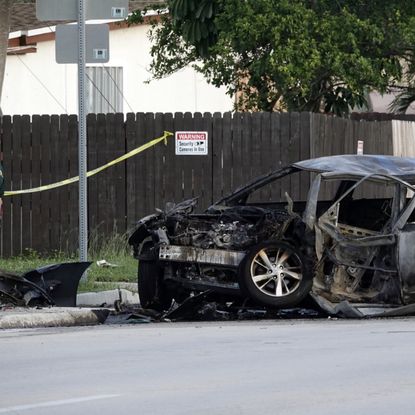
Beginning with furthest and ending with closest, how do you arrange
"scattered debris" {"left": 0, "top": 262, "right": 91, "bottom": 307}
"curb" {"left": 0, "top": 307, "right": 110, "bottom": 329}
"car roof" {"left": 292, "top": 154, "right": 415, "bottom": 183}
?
"scattered debris" {"left": 0, "top": 262, "right": 91, "bottom": 307} < "car roof" {"left": 292, "top": 154, "right": 415, "bottom": 183} < "curb" {"left": 0, "top": 307, "right": 110, "bottom": 329}

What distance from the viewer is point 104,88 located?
32.2 meters

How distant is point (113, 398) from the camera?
7820 mm

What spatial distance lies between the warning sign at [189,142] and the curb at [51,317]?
6.38m

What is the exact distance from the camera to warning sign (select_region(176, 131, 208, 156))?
757 inches

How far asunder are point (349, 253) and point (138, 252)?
225cm

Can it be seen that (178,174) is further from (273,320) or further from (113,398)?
(113,398)

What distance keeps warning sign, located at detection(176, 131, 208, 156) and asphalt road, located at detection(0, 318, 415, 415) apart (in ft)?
23.9

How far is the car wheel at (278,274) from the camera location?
485 inches

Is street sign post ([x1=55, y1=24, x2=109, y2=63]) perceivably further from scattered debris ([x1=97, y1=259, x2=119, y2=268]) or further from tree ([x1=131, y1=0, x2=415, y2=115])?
tree ([x1=131, y1=0, x2=415, y2=115])

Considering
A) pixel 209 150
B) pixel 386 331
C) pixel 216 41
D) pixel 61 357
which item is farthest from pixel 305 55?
pixel 61 357

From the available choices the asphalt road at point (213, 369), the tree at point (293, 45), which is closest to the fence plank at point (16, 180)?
the tree at point (293, 45)

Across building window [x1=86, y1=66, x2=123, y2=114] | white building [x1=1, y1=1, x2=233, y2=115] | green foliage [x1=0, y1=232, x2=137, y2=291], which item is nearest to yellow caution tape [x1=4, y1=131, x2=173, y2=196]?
green foliage [x1=0, y1=232, x2=137, y2=291]

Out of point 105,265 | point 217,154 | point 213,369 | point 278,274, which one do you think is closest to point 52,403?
point 213,369

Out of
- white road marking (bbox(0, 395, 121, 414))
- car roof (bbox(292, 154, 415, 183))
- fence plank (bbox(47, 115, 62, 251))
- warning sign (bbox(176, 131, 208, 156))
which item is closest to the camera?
white road marking (bbox(0, 395, 121, 414))
